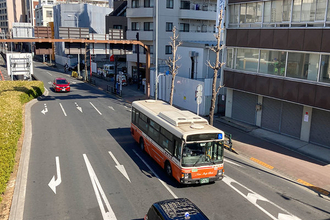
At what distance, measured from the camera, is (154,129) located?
17656 millimetres

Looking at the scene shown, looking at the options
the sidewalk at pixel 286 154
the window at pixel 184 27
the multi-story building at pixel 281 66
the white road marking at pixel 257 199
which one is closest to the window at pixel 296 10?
the multi-story building at pixel 281 66

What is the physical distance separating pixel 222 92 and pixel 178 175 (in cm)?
1760

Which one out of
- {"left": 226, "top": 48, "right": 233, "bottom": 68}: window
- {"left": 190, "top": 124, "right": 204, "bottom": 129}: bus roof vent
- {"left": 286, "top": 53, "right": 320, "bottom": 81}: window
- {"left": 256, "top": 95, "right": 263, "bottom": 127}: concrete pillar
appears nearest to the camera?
{"left": 190, "top": 124, "right": 204, "bottom": 129}: bus roof vent

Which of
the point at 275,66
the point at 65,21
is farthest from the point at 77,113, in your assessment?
the point at 65,21

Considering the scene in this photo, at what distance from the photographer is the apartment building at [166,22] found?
160 feet

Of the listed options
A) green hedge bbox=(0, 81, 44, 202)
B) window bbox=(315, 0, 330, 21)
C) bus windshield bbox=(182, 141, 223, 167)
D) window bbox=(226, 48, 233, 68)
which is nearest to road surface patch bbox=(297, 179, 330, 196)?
bus windshield bbox=(182, 141, 223, 167)

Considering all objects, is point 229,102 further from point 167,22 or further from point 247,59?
point 167,22

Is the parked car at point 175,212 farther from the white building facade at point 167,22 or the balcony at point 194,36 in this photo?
the balcony at point 194,36

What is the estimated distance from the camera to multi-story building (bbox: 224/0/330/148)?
20.1 meters

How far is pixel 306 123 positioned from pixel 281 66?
14.4 feet

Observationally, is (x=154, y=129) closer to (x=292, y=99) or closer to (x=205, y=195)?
(x=205, y=195)

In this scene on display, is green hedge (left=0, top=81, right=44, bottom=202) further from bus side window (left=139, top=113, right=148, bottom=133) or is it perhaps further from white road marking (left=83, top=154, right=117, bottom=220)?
bus side window (left=139, top=113, right=148, bottom=133)

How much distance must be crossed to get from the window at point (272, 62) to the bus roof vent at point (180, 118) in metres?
9.67

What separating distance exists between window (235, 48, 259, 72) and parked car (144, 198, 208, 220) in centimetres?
1708
